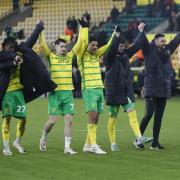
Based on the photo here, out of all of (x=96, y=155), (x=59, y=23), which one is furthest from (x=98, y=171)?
(x=59, y=23)

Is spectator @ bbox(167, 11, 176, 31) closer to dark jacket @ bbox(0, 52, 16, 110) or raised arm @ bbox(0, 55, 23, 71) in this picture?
dark jacket @ bbox(0, 52, 16, 110)

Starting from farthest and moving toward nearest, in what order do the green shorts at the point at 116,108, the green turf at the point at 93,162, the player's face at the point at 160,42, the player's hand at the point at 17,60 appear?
the player's face at the point at 160,42 → the green shorts at the point at 116,108 → the player's hand at the point at 17,60 → the green turf at the point at 93,162

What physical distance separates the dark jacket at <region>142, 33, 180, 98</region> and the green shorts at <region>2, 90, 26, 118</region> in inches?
94.4

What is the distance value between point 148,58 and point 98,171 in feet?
12.4

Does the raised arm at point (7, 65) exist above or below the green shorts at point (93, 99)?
above

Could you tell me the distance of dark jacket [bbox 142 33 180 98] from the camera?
14023 mm

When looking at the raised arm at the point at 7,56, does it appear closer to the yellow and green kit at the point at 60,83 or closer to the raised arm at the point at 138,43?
the yellow and green kit at the point at 60,83

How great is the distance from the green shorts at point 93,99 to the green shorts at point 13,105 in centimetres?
112

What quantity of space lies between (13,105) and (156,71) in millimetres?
2749

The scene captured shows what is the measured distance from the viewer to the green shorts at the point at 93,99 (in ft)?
43.8

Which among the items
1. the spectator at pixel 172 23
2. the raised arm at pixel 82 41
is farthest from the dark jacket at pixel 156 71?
the spectator at pixel 172 23

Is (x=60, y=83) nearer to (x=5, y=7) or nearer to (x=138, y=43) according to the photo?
(x=138, y=43)

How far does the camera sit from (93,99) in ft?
43.8

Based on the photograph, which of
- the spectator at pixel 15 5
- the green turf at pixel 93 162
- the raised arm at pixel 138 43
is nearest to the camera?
the green turf at pixel 93 162
